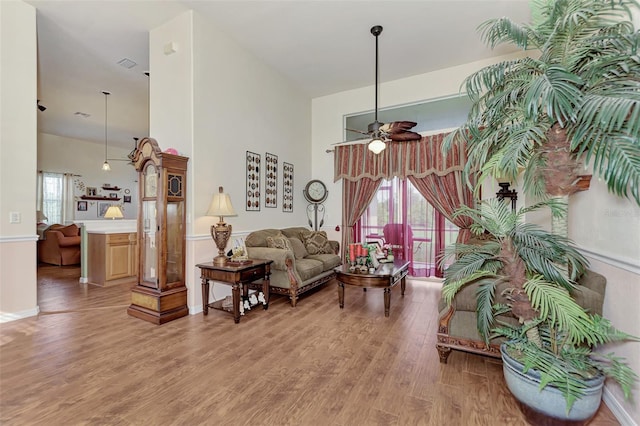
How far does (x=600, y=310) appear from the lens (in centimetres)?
183

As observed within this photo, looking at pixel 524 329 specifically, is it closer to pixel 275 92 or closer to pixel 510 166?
pixel 510 166

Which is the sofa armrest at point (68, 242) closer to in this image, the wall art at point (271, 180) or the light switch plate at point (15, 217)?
the light switch plate at point (15, 217)

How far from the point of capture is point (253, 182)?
4551 mm

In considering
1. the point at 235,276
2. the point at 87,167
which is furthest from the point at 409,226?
the point at 87,167

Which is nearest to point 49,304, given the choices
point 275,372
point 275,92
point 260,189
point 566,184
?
point 260,189

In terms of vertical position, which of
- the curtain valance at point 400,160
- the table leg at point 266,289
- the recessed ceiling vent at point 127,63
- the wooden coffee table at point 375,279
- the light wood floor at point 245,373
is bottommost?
the light wood floor at point 245,373

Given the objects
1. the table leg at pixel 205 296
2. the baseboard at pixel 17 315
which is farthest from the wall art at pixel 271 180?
the baseboard at pixel 17 315

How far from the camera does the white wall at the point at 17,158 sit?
3.13 metres

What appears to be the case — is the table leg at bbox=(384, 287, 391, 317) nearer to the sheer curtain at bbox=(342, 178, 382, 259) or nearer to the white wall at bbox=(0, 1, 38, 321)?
the sheer curtain at bbox=(342, 178, 382, 259)

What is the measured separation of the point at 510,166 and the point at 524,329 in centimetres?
101

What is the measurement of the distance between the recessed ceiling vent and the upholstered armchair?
14.0 ft

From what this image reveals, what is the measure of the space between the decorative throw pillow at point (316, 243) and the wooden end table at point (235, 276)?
1225mm

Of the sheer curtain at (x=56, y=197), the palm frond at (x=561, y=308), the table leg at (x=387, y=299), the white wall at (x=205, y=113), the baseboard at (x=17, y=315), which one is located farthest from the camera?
the sheer curtain at (x=56, y=197)

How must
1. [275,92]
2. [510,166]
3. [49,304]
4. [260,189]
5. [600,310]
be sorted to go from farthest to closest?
[275,92]
[260,189]
[49,304]
[600,310]
[510,166]
